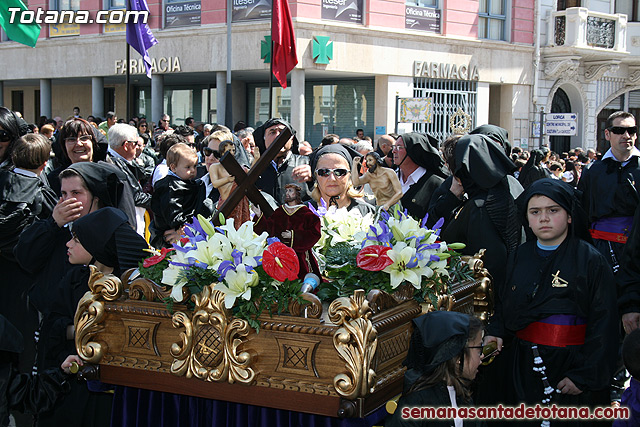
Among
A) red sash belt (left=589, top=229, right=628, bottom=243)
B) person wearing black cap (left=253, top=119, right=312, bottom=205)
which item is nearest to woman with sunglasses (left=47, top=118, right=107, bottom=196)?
person wearing black cap (left=253, top=119, right=312, bottom=205)

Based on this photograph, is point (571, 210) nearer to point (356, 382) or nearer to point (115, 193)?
point (356, 382)

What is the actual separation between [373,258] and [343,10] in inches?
644

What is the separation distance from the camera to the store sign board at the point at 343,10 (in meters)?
18.2

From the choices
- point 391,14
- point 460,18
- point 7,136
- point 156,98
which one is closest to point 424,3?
point 460,18

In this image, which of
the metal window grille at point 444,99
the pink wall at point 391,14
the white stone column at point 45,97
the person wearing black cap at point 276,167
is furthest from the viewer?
the white stone column at point 45,97

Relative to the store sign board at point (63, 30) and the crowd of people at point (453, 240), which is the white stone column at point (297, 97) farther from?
the crowd of people at point (453, 240)

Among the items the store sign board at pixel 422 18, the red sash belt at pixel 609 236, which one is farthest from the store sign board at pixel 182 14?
the red sash belt at pixel 609 236

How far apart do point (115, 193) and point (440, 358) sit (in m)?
2.30

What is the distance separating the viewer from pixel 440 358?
9.69 ft

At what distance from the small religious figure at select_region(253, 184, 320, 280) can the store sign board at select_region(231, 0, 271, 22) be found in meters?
15.7

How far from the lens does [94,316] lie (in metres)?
3.16

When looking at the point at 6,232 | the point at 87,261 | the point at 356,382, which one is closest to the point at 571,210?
the point at 356,382

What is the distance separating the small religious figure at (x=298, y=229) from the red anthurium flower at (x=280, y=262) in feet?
0.82

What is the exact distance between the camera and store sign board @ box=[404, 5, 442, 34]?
65.2 feet
